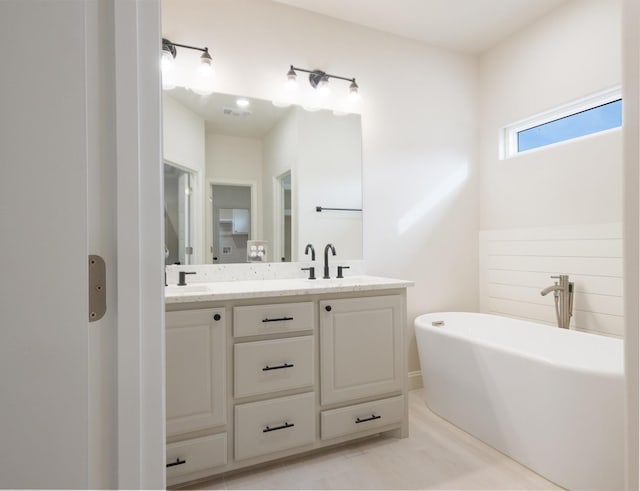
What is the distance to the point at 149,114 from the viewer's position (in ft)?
1.76

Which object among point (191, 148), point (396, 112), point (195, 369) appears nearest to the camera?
point (195, 369)

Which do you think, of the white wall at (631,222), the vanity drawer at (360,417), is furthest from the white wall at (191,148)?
the white wall at (631,222)

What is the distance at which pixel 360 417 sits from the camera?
6.60 ft

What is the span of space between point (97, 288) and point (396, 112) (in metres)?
2.77

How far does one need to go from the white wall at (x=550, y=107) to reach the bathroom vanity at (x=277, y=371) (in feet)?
4.63

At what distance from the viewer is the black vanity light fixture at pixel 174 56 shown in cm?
213

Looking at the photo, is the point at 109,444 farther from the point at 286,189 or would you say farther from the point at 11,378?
the point at 286,189

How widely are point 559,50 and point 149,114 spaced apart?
306 centimetres

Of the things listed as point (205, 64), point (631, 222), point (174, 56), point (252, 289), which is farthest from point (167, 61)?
point (631, 222)

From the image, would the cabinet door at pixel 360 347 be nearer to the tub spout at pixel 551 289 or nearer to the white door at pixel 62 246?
the tub spout at pixel 551 289

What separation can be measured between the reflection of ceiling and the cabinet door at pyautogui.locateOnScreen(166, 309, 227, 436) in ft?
4.21

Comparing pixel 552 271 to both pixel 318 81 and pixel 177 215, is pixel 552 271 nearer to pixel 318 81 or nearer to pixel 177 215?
pixel 318 81

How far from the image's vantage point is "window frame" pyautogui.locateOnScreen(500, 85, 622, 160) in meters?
2.35

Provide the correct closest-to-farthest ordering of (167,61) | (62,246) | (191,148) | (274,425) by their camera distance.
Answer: (62,246)
(274,425)
(167,61)
(191,148)
